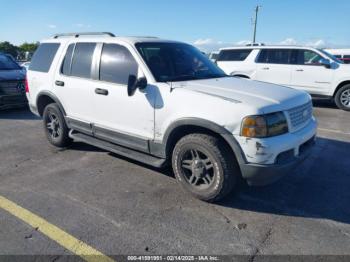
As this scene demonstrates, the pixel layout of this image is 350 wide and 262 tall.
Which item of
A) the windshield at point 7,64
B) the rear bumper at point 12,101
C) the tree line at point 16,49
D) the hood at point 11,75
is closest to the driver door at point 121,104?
the rear bumper at point 12,101

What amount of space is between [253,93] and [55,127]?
3686 mm

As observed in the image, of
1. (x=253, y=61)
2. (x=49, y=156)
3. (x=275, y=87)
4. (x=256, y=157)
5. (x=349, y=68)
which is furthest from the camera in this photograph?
Result: (x=253, y=61)

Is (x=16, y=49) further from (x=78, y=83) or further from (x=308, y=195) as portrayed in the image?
(x=308, y=195)

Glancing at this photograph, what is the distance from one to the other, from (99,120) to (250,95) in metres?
2.28

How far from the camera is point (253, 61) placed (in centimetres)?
1055

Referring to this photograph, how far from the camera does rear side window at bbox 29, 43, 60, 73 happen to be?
5.46 meters

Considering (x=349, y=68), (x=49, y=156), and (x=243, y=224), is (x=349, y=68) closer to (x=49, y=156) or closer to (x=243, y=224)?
(x=243, y=224)

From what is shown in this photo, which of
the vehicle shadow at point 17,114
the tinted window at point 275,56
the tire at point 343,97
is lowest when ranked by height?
the vehicle shadow at point 17,114

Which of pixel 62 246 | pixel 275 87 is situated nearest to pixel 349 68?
pixel 275 87

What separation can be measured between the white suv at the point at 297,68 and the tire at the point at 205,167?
727 cm

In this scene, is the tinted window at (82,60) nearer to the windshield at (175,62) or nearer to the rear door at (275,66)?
the windshield at (175,62)

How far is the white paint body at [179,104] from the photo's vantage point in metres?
3.25

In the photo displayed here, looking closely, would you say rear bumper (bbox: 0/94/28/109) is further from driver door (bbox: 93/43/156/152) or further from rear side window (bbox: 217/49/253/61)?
rear side window (bbox: 217/49/253/61)

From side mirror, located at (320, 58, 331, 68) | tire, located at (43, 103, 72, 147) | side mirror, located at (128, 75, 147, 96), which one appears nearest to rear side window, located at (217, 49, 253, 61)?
side mirror, located at (320, 58, 331, 68)
